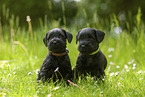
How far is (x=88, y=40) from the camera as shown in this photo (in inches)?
145

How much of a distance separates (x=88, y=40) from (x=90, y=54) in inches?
13.1

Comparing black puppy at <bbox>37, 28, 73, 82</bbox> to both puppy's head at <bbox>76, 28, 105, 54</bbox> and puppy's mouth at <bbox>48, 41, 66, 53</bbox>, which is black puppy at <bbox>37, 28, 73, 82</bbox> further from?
puppy's head at <bbox>76, 28, 105, 54</bbox>

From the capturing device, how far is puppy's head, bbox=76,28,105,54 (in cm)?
360

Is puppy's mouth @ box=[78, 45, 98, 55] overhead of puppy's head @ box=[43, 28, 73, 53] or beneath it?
beneath

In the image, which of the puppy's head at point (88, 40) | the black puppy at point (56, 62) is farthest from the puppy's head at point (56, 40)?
the puppy's head at point (88, 40)

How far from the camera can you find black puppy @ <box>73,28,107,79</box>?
3633 mm

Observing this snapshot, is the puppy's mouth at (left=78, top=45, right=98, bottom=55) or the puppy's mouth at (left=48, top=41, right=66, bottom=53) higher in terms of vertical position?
the puppy's mouth at (left=48, top=41, right=66, bottom=53)

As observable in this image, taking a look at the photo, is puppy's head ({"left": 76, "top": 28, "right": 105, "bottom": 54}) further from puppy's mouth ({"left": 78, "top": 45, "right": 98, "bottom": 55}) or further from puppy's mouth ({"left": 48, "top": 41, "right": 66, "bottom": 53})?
puppy's mouth ({"left": 48, "top": 41, "right": 66, "bottom": 53})

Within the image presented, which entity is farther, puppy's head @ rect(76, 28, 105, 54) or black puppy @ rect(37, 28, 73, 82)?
black puppy @ rect(37, 28, 73, 82)

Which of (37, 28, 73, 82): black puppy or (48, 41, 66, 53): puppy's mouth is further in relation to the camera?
(37, 28, 73, 82): black puppy

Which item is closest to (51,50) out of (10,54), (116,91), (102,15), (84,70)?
(84,70)

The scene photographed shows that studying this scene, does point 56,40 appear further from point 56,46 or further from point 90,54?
point 90,54

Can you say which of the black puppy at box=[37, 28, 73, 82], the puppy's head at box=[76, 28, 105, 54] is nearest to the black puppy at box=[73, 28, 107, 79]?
the puppy's head at box=[76, 28, 105, 54]

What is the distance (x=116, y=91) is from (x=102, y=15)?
12.6m
